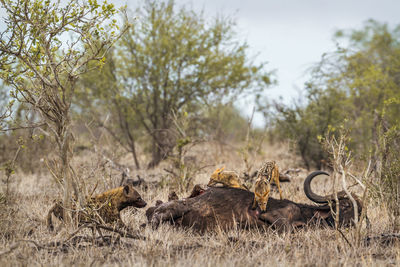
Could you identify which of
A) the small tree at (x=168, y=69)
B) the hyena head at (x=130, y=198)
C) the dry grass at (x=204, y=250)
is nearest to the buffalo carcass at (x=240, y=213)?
the dry grass at (x=204, y=250)

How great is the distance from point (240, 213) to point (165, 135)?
6.49 metres

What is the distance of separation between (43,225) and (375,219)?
3.98 metres

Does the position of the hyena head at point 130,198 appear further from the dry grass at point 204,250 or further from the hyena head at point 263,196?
the hyena head at point 263,196

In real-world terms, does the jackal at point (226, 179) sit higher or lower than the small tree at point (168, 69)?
lower

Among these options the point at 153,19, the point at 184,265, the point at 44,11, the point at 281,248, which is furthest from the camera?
the point at 153,19

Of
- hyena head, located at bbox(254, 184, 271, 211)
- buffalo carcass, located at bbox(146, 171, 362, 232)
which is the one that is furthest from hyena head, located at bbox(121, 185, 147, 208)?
hyena head, located at bbox(254, 184, 271, 211)

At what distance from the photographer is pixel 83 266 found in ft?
9.76

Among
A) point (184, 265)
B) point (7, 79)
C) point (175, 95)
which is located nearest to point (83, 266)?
point (184, 265)

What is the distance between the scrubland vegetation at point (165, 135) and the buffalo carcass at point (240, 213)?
0.13 m

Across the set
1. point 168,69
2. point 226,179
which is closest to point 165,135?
A: point 168,69

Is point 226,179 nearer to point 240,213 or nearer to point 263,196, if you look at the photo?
point 240,213

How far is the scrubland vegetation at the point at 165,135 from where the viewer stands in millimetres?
3389

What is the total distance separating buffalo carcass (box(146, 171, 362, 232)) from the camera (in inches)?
155

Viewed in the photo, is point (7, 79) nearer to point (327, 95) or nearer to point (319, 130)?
point (319, 130)
